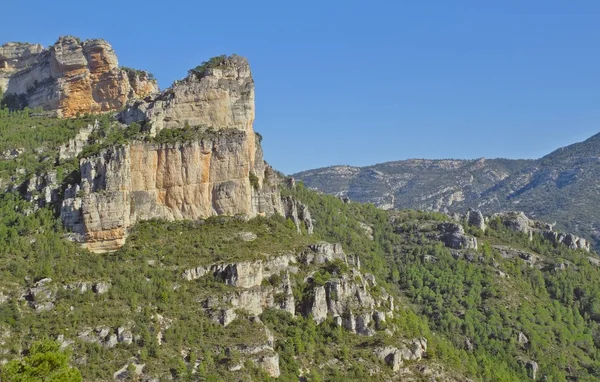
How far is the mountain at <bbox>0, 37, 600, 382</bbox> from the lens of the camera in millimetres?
90000

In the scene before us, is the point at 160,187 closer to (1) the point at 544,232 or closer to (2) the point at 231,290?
(2) the point at 231,290

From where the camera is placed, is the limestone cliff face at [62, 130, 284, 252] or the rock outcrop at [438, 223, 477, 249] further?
the rock outcrop at [438, 223, 477, 249]

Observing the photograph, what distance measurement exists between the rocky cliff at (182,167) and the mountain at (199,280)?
24 cm

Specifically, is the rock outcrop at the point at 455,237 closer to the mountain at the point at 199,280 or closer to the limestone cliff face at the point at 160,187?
the mountain at the point at 199,280

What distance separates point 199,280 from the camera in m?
103

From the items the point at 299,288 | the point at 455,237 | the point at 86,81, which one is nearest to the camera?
the point at 299,288

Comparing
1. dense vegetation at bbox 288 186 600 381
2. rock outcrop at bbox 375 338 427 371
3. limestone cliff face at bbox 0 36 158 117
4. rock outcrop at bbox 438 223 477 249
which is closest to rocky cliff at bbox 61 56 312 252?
limestone cliff face at bbox 0 36 158 117

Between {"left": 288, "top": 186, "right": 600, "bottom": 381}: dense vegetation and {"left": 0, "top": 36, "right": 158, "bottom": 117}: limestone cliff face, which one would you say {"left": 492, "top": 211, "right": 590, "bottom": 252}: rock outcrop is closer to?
{"left": 288, "top": 186, "right": 600, "bottom": 381}: dense vegetation

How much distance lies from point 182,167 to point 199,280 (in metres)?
20.6

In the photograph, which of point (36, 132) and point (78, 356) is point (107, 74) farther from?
point (78, 356)

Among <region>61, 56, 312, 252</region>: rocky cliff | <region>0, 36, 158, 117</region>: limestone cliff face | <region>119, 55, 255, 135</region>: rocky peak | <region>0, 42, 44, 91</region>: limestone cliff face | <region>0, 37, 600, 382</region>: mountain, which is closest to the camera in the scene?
<region>0, 37, 600, 382</region>: mountain

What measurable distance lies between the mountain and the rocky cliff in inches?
9.3

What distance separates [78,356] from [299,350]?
29.1 meters

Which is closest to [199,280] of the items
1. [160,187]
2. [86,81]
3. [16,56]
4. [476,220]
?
[160,187]
